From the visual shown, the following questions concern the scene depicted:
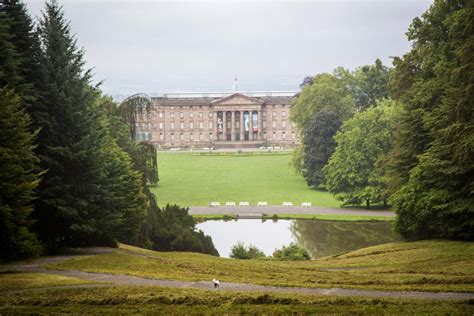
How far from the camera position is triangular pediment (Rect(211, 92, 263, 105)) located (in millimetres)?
133000

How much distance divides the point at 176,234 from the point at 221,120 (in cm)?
10189

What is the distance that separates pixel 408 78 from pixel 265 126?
95.2 m

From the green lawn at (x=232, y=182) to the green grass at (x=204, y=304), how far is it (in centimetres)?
4047

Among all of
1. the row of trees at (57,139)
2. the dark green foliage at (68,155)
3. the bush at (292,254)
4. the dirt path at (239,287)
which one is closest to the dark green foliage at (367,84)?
the bush at (292,254)

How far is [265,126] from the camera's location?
437ft

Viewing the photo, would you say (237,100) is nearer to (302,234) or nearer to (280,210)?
(280,210)

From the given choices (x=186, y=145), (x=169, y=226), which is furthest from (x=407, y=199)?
(x=186, y=145)

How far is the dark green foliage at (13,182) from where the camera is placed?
19750 mm

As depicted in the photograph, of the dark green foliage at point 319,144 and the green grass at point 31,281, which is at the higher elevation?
the dark green foliage at point 319,144

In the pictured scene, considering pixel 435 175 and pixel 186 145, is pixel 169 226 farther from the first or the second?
pixel 186 145

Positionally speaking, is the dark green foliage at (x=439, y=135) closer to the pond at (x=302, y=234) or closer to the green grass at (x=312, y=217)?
the pond at (x=302, y=234)

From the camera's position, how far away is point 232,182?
69125 millimetres

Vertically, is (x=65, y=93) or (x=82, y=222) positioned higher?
(x=65, y=93)

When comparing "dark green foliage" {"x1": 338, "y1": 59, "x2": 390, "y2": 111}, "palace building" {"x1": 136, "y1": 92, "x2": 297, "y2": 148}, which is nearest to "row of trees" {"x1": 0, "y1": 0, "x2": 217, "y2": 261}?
"dark green foliage" {"x1": 338, "y1": 59, "x2": 390, "y2": 111}
